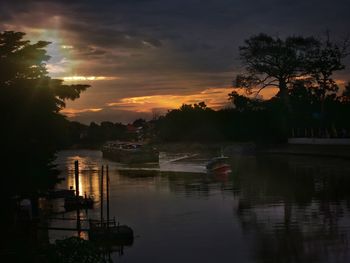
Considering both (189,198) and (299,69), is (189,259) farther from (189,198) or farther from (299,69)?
(299,69)

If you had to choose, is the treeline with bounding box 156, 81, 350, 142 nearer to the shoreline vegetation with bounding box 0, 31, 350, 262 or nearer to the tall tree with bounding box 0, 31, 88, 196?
the shoreline vegetation with bounding box 0, 31, 350, 262

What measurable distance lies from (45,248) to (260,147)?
394ft

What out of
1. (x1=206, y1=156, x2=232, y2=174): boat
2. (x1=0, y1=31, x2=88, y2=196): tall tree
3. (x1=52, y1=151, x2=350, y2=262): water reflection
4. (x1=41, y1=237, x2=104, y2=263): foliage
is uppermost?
(x1=0, y1=31, x2=88, y2=196): tall tree

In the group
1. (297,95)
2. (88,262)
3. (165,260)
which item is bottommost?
(165,260)

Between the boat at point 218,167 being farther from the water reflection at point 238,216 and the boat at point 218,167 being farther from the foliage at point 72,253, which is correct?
the foliage at point 72,253

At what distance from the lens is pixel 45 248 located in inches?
549

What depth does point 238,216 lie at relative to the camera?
41188mm

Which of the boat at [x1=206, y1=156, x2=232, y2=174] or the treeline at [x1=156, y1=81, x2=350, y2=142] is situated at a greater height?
the treeline at [x1=156, y1=81, x2=350, y2=142]

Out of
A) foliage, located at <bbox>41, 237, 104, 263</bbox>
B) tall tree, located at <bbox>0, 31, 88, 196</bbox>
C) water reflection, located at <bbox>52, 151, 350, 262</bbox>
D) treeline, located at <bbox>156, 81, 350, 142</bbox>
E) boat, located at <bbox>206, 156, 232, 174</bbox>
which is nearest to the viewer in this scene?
foliage, located at <bbox>41, 237, 104, 263</bbox>

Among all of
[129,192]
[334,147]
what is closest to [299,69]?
[334,147]

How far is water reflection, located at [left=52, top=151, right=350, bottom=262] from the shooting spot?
29609 mm

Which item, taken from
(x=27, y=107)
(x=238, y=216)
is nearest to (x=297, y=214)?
(x=238, y=216)

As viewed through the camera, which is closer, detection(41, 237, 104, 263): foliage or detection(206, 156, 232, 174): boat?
detection(41, 237, 104, 263): foliage

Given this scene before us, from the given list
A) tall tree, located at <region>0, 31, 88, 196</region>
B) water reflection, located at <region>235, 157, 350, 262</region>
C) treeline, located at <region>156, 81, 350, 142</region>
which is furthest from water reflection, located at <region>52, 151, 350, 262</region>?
treeline, located at <region>156, 81, 350, 142</region>
